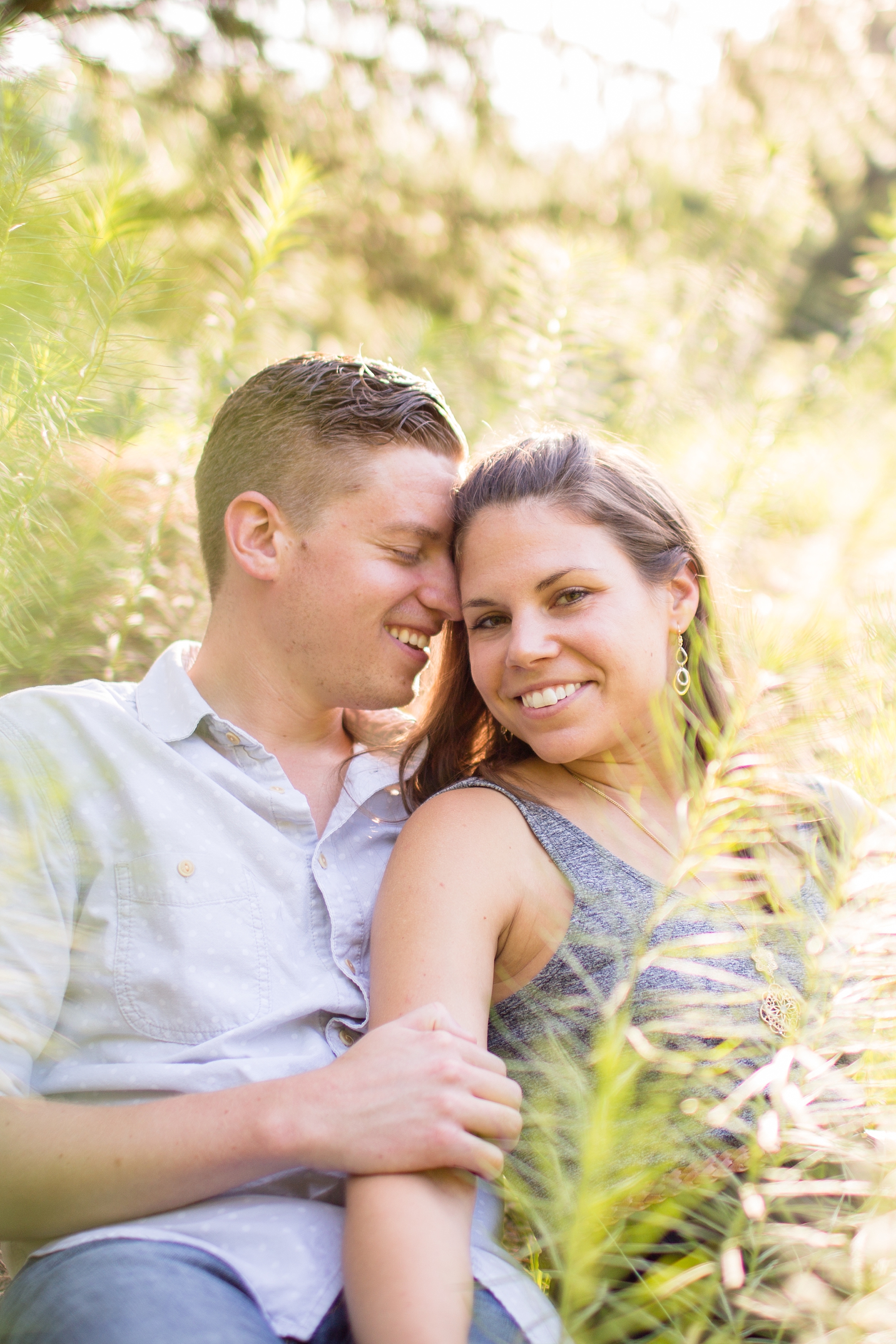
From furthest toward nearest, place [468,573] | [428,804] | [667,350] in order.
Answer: [667,350] → [468,573] → [428,804]

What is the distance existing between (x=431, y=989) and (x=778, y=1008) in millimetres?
466

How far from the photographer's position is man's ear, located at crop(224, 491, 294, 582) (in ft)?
6.10

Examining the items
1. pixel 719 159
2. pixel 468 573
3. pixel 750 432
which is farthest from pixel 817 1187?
pixel 719 159

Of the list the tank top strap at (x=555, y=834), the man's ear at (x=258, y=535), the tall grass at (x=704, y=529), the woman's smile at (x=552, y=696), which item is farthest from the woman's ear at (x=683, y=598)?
the man's ear at (x=258, y=535)

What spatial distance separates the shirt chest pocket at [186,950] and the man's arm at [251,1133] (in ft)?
0.56

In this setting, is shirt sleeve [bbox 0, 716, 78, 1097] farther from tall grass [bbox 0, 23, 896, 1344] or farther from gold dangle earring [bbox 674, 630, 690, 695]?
gold dangle earring [bbox 674, 630, 690, 695]

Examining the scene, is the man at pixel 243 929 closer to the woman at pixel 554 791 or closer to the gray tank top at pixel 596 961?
the woman at pixel 554 791

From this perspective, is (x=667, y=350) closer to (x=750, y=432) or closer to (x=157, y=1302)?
(x=750, y=432)

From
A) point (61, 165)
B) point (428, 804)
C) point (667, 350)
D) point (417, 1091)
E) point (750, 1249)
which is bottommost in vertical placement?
point (750, 1249)

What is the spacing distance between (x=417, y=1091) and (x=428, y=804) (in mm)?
490

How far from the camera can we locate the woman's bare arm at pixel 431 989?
40.5 inches

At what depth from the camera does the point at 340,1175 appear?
133 cm

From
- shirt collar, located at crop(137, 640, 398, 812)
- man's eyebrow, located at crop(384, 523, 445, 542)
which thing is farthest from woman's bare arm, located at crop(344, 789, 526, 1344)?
man's eyebrow, located at crop(384, 523, 445, 542)

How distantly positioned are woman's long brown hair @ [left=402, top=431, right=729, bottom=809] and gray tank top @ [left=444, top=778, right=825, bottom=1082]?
218mm
